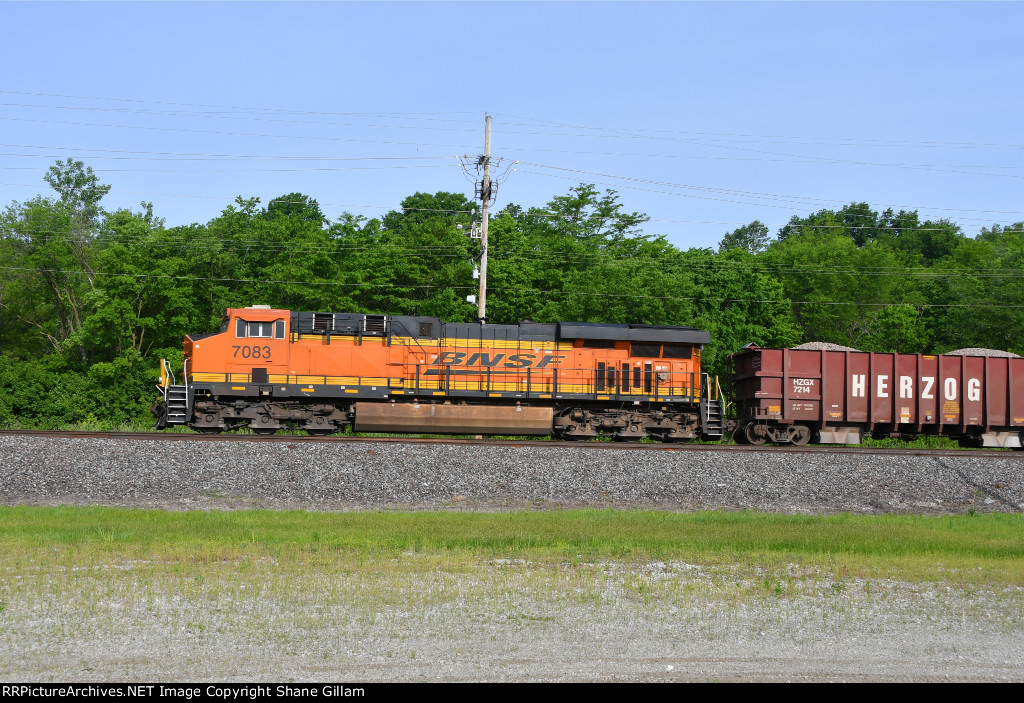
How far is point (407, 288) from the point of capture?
38938 millimetres

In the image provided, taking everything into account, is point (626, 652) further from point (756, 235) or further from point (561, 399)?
point (756, 235)

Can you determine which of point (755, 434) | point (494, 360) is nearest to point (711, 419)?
point (755, 434)

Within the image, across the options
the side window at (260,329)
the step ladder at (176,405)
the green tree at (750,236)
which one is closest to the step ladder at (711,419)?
the side window at (260,329)

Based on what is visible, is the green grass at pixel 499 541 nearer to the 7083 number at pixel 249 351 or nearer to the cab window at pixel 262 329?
the 7083 number at pixel 249 351

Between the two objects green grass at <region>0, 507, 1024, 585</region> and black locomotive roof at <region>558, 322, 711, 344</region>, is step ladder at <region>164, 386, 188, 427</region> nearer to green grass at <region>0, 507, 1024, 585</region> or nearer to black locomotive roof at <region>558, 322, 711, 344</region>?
green grass at <region>0, 507, 1024, 585</region>

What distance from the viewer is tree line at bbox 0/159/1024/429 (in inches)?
1484

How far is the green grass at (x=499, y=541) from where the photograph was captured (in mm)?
9625

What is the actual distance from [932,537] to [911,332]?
35342 millimetres

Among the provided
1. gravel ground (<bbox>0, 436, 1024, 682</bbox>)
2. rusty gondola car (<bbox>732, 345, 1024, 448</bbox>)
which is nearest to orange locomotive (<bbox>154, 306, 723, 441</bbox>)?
rusty gondola car (<bbox>732, 345, 1024, 448</bbox>)

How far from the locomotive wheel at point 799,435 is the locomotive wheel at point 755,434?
0.75 metres

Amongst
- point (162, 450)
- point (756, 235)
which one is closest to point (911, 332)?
point (162, 450)

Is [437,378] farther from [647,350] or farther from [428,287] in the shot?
[428,287]

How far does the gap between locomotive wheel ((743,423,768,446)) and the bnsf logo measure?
19.0 feet

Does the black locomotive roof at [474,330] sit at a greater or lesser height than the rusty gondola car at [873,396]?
greater
